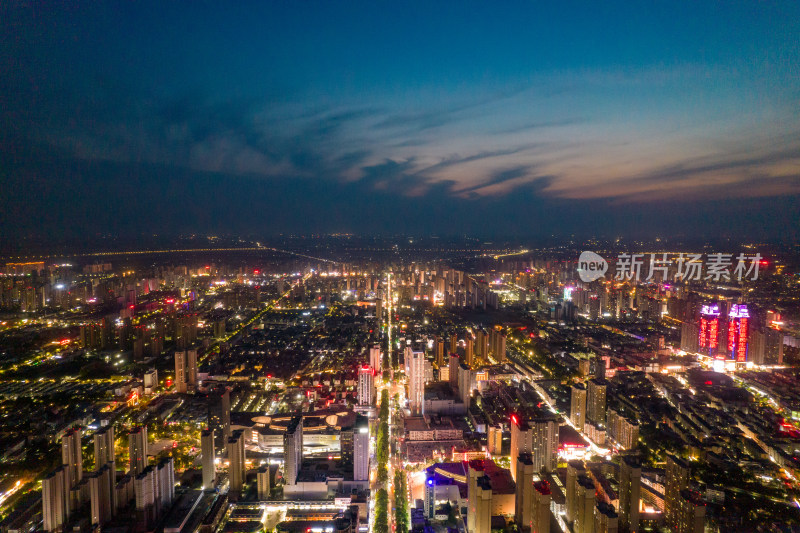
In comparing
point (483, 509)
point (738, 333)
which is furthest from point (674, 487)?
point (738, 333)

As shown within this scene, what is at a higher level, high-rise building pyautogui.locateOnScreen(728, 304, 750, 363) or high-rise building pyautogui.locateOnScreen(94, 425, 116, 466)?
high-rise building pyautogui.locateOnScreen(728, 304, 750, 363)

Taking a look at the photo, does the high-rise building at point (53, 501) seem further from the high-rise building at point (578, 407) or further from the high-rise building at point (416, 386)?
the high-rise building at point (578, 407)

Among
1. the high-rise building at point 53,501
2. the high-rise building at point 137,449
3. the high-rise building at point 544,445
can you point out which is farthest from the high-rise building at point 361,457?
the high-rise building at point 53,501

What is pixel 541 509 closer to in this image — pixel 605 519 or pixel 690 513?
pixel 605 519

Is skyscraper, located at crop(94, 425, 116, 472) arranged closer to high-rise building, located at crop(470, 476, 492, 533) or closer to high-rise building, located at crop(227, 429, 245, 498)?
high-rise building, located at crop(227, 429, 245, 498)

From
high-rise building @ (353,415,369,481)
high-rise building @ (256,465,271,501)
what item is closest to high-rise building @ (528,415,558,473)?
high-rise building @ (353,415,369,481)
